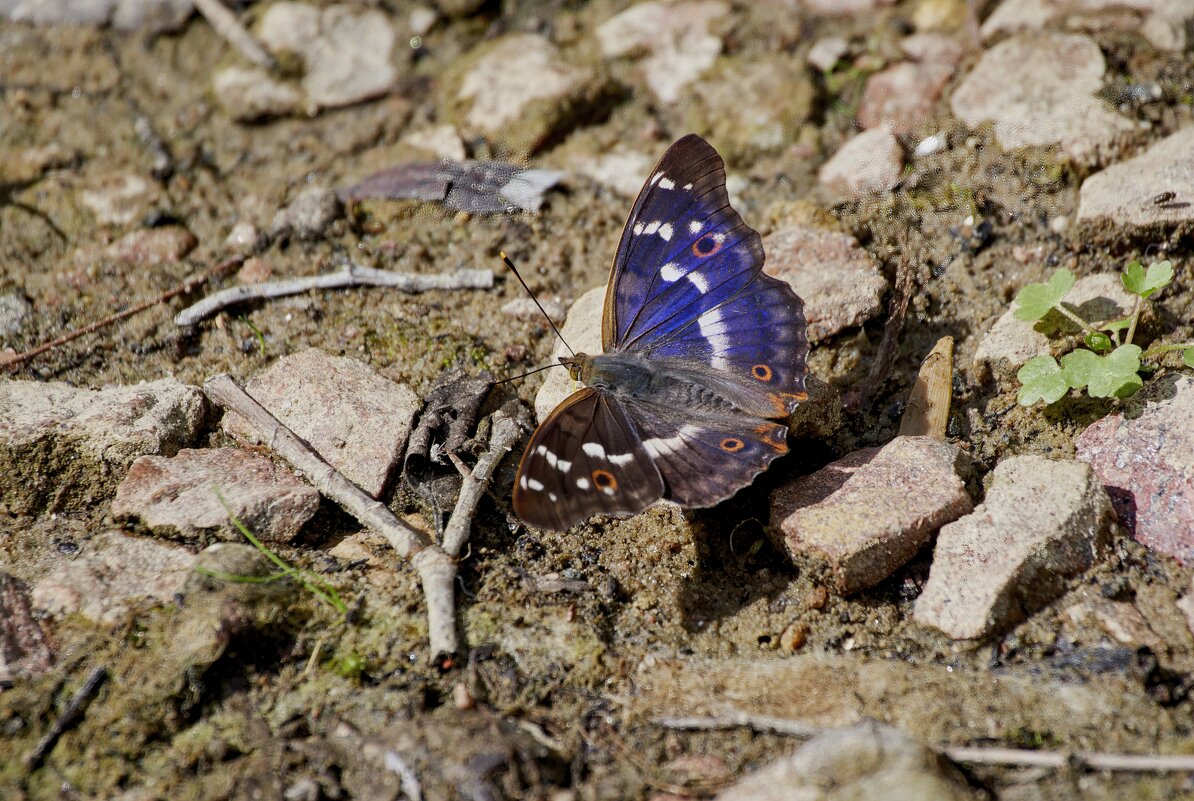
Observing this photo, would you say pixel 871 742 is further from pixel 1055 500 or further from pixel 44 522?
pixel 44 522

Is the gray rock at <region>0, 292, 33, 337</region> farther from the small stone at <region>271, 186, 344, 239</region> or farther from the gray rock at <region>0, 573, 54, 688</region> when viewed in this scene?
the gray rock at <region>0, 573, 54, 688</region>

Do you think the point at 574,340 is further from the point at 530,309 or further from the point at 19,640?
the point at 19,640

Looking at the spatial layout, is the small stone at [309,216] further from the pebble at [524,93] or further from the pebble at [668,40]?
the pebble at [668,40]

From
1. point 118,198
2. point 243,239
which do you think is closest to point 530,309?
point 243,239

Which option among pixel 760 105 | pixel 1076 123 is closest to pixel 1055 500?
pixel 1076 123

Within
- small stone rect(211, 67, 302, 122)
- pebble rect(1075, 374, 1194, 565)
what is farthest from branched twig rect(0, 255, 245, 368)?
pebble rect(1075, 374, 1194, 565)

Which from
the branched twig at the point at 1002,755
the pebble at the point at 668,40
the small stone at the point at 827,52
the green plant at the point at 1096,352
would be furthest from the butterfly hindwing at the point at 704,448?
the small stone at the point at 827,52

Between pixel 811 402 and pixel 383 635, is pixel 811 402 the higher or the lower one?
the lower one
